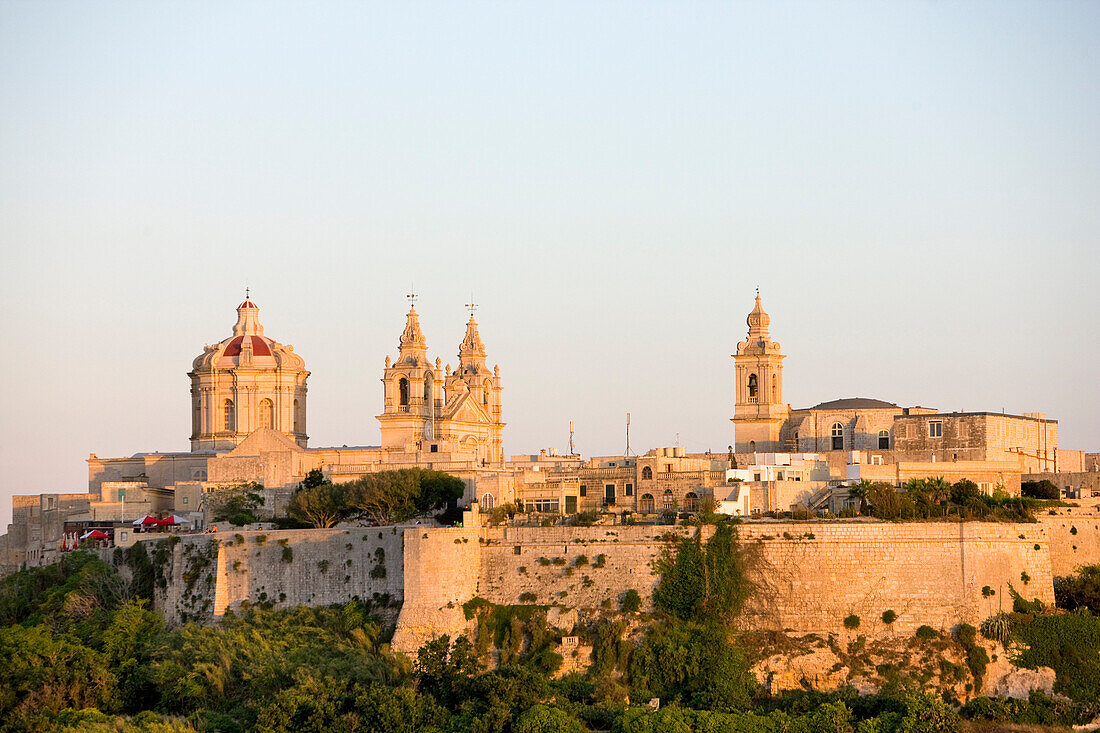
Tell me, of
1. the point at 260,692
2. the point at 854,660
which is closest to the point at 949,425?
the point at 854,660

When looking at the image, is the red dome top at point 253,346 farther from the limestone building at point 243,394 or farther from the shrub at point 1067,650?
the shrub at point 1067,650

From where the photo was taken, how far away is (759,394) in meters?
78.2

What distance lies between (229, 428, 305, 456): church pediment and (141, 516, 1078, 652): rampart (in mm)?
15070

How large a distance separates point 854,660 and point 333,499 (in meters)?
17.9

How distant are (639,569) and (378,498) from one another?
1008 cm

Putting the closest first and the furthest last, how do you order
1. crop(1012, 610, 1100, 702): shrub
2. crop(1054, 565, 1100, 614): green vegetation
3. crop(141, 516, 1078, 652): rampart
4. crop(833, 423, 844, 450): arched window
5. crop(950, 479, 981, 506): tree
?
1. crop(1012, 610, 1100, 702): shrub
2. crop(141, 516, 1078, 652): rampart
3. crop(1054, 565, 1100, 614): green vegetation
4. crop(950, 479, 981, 506): tree
5. crop(833, 423, 844, 450): arched window

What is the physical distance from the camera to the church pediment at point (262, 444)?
7612 cm

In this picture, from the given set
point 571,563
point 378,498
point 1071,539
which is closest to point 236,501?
point 378,498

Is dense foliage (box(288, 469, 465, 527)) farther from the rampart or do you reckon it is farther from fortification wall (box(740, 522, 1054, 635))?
fortification wall (box(740, 522, 1054, 635))

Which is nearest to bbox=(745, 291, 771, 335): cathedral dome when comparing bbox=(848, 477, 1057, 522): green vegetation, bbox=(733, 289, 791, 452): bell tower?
bbox=(733, 289, 791, 452): bell tower

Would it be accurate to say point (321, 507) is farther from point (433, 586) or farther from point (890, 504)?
point (890, 504)

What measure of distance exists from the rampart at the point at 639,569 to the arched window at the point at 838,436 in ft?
52.9

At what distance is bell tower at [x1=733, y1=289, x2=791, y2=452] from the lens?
7762cm

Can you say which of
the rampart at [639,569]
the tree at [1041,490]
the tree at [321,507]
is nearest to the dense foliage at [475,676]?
the rampart at [639,569]
